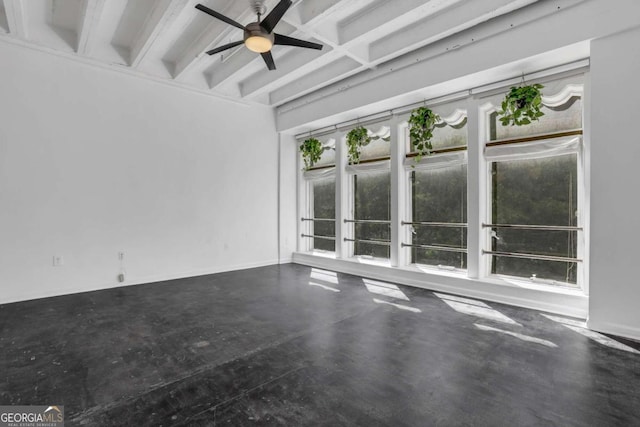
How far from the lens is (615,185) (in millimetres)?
3166

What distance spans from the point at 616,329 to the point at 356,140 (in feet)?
14.7

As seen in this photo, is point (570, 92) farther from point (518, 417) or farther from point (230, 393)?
point (230, 393)

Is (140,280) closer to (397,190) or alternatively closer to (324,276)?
(324,276)

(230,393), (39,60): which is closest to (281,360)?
(230,393)

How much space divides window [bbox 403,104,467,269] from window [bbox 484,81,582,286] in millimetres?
421

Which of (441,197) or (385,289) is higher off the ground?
(441,197)

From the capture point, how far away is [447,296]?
4527mm

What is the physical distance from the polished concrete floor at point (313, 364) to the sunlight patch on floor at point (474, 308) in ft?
0.09

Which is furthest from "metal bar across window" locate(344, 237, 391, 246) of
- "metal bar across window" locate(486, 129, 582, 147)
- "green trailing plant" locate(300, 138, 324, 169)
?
"metal bar across window" locate(486, 129, 582, 147)

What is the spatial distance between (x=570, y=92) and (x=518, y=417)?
387 cm

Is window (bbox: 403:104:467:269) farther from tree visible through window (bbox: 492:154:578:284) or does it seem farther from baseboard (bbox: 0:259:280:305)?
baseboard (bbox: 0:259:280:305)

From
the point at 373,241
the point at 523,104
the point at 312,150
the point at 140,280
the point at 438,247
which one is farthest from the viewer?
the point at 312,150

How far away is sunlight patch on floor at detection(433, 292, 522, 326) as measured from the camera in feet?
11.9

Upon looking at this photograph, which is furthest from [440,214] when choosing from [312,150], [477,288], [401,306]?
[312,150]
